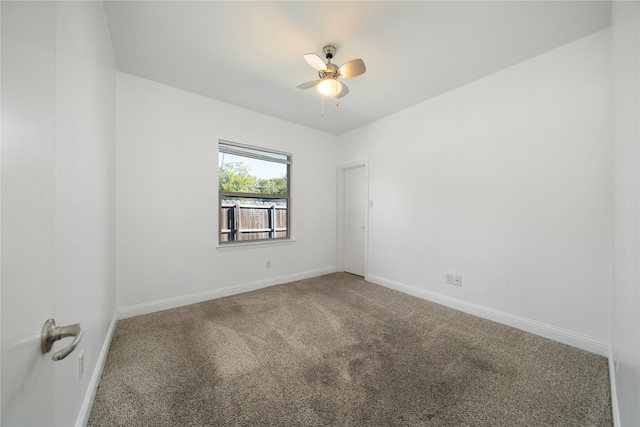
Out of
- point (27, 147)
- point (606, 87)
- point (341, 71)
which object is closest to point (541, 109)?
point (606, 87)

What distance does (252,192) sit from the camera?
3.59 m

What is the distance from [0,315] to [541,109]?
3392mm

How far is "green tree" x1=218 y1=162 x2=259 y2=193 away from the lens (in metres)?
3.33

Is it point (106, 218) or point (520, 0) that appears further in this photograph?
point (106, 218)

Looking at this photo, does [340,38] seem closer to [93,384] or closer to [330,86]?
[330,86]

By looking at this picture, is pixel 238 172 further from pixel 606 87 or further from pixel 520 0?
pixel 606 87

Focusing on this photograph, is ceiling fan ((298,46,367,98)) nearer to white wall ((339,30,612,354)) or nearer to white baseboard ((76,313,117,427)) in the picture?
white wall ((339,30,612,354))

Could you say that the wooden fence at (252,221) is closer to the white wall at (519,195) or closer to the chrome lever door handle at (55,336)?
the white wall at (519,195)

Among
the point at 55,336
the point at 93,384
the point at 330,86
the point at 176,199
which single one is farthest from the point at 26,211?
the point at 176,199

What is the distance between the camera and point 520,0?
1.69 m

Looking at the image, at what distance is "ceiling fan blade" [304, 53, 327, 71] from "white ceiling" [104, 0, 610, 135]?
0.21 metres

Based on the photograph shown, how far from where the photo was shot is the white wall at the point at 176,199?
259 cm

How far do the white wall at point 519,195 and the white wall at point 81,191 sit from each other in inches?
129

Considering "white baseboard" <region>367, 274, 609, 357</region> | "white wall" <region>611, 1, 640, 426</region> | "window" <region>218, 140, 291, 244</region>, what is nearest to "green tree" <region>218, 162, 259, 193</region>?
"window" <region>218, 140, 291, 244</region>
